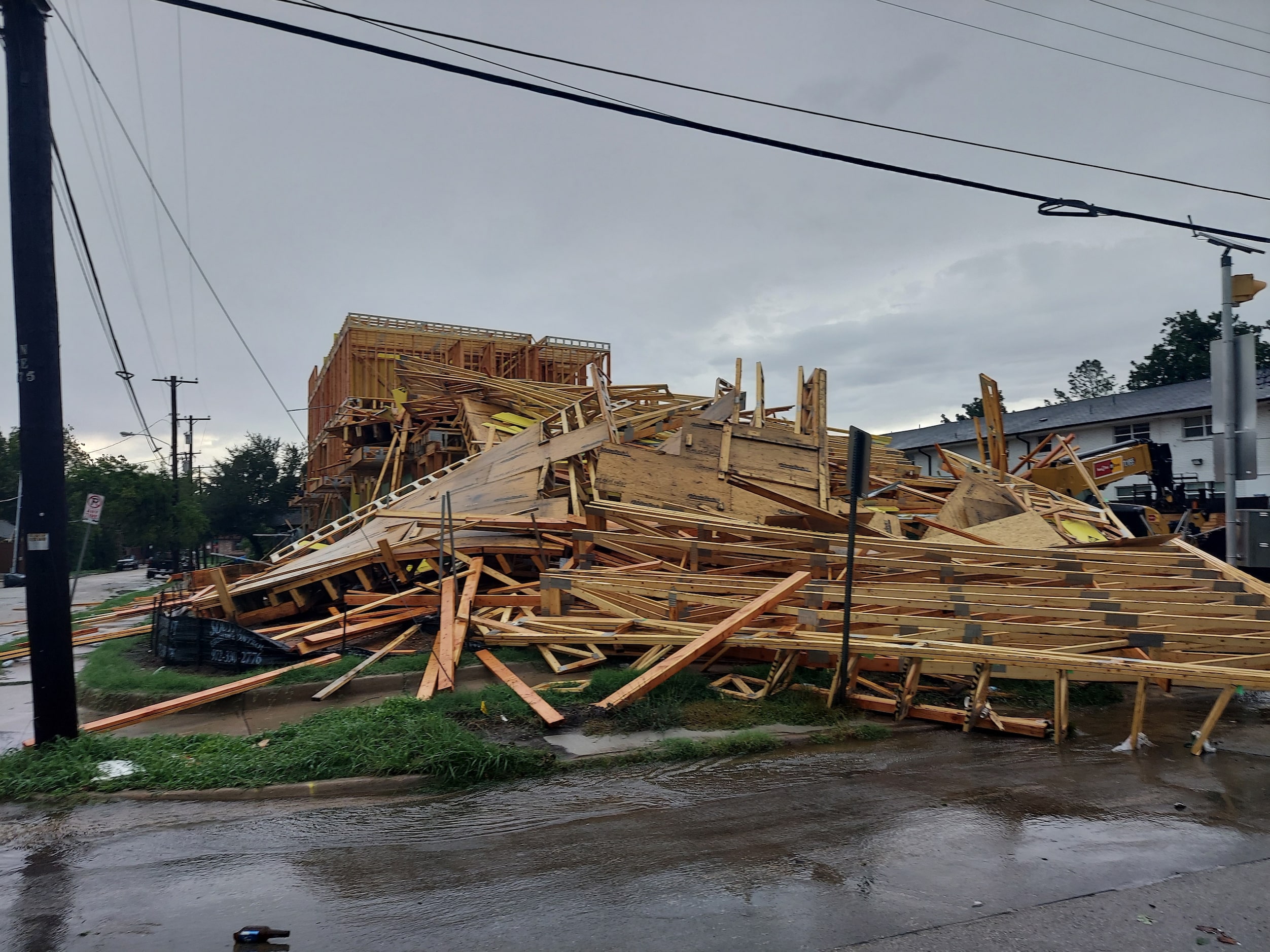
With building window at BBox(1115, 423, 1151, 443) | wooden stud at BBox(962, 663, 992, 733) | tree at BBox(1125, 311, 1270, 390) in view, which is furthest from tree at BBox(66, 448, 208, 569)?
tree at BBox(1125, 311, 1270, 390)

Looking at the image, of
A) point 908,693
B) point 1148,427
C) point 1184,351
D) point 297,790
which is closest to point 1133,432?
point 1148,427

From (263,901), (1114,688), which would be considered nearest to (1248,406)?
(1114,688)

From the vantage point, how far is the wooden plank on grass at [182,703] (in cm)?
781

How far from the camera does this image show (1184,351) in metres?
57.5

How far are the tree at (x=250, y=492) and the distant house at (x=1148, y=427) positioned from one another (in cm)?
4245

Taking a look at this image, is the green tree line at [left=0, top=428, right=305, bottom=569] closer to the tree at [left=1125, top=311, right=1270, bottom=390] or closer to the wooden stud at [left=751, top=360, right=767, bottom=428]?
the wooden stud at [left=751, top=360, right=767, bottom=428]

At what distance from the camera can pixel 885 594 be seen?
9117mm

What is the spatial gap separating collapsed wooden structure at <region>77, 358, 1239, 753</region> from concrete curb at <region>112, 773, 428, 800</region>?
1.66m

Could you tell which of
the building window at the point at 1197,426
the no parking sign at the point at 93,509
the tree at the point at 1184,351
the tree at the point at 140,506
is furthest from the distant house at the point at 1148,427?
the tree at the point at 140,506

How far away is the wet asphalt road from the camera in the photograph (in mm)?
4176

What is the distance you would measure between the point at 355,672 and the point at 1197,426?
39.6 m

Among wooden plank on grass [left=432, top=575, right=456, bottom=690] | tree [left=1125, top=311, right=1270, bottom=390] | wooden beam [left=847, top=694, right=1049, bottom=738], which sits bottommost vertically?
wooden beam [left=847, top=694, right=1049, bottom=738]

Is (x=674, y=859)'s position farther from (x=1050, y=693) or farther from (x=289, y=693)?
(x=1050, y=693)

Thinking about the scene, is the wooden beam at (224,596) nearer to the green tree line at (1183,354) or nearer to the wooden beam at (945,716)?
the wooden beam at (945,716)
